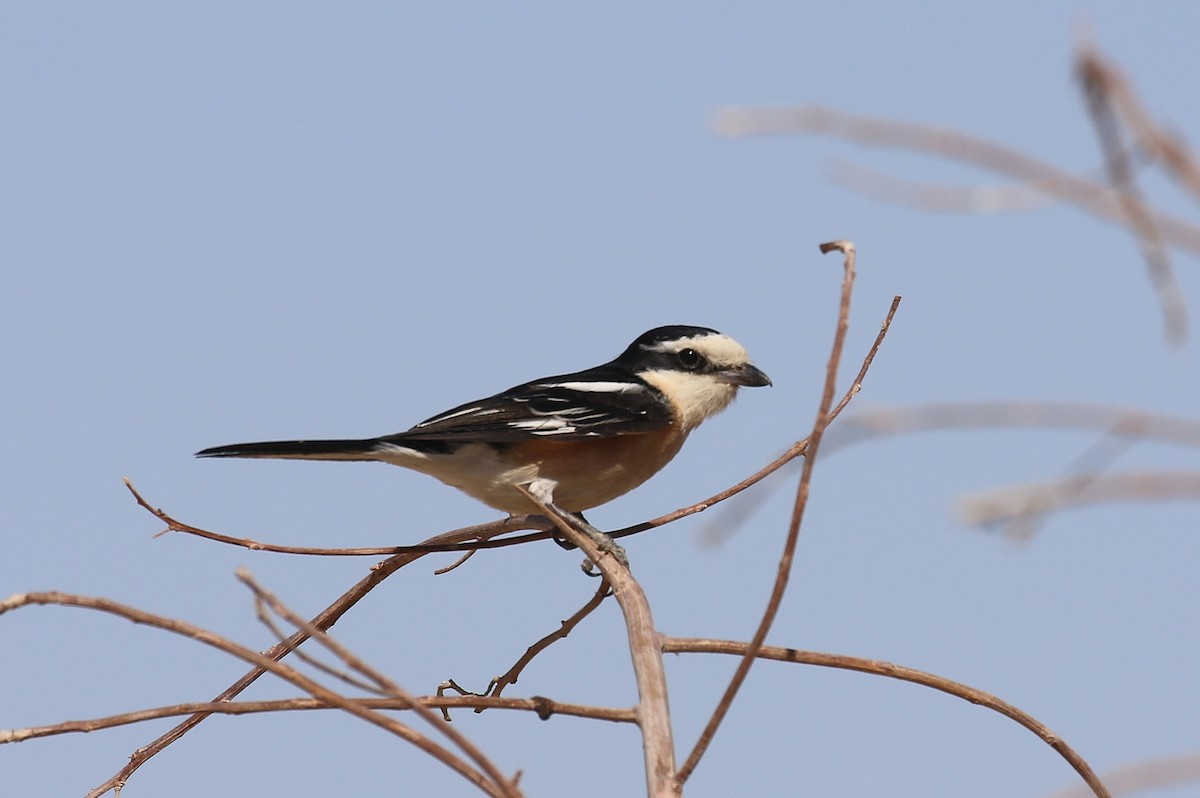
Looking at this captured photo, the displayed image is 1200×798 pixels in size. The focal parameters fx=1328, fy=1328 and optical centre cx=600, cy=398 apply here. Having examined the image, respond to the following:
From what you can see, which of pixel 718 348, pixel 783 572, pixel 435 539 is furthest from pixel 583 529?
pixel 783 572

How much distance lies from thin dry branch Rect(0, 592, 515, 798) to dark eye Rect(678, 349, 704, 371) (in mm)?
4723

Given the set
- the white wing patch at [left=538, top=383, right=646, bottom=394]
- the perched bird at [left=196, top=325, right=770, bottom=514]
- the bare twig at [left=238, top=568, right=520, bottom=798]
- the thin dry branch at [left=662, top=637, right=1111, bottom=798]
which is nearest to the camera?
the bare twig at [left=238, top=568, right=520, bottom=798]

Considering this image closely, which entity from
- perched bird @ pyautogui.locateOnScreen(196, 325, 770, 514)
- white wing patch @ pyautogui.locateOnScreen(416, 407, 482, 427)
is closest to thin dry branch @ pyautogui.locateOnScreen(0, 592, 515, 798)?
perched bird @ pyautogui.locateOnScreen(196, 325, 770, 514)

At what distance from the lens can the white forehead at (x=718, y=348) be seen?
22.0 ft

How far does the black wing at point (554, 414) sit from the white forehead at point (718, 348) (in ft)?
1.31

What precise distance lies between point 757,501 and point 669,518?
109 centimetres

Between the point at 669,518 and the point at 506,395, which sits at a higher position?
the point at 506,395

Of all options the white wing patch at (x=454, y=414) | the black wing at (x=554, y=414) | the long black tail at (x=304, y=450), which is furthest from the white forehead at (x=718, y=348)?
the long black tail at (x=304, y=450)

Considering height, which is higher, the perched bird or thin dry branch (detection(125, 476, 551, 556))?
the perched bird

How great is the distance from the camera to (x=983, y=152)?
138cm

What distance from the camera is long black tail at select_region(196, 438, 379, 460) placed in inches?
184

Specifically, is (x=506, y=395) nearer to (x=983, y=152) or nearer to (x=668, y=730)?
(x=668, y=730)

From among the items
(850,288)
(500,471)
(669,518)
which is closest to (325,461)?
(500,471)

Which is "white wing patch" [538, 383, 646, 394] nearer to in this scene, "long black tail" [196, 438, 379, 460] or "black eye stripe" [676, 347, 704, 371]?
"black eye stripe" [676, 347, 704, 371]
